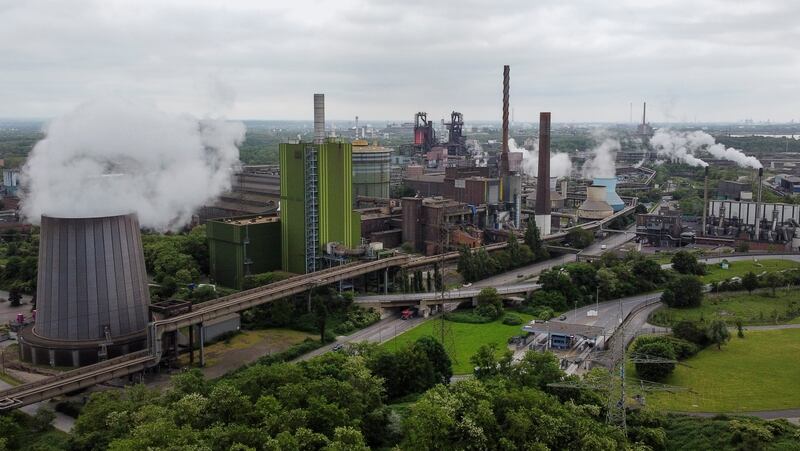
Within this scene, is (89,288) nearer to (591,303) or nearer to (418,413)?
(418,413)

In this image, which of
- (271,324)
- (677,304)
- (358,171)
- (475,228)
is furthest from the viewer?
(358,171)

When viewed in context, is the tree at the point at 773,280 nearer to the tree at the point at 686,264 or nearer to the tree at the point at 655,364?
the tree at the point at 686,264

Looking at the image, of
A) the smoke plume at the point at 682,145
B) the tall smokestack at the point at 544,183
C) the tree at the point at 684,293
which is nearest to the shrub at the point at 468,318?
the tree at the point at 684,293

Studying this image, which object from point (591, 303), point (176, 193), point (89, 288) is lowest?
point (591, 303)

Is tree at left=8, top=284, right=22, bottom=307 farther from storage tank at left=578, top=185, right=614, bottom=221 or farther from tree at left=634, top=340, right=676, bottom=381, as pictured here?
storage tank at left=578, top=185, right=614, bottom=221

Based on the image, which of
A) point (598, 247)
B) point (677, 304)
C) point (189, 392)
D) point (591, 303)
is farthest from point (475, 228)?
point (189, 392)

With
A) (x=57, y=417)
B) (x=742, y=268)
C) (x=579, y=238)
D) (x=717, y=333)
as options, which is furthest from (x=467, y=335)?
(x=579, y=238)

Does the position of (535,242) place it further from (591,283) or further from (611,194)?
(611,194)
